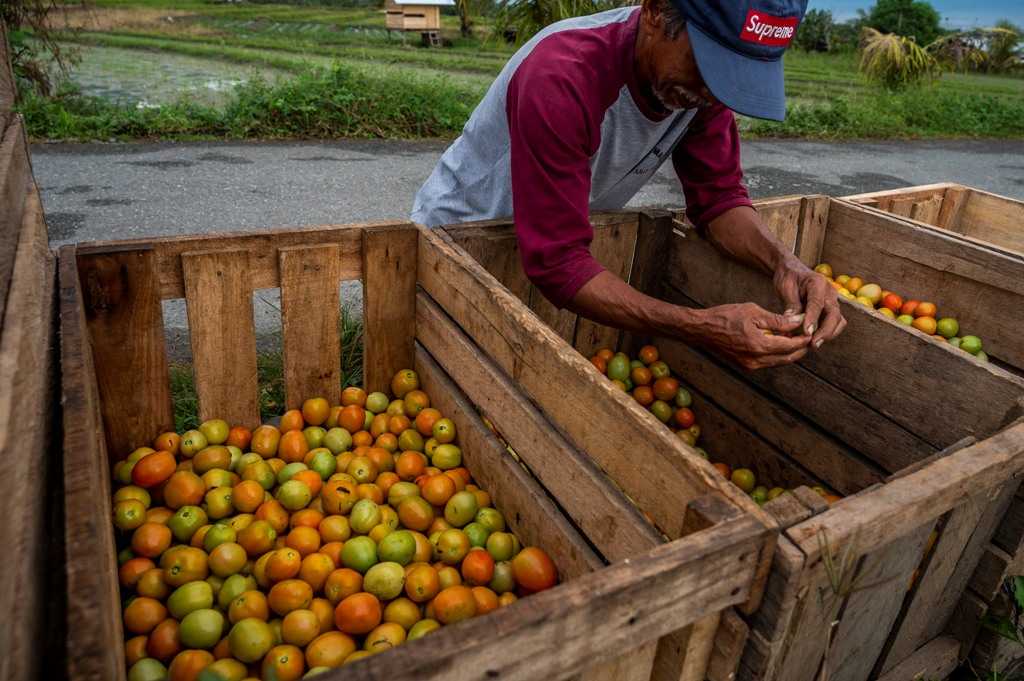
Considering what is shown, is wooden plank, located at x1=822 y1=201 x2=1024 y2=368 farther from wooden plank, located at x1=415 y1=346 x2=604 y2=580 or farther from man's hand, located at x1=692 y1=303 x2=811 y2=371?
wooden plank, located at x1=415 y1=346 x2=604 y2=580

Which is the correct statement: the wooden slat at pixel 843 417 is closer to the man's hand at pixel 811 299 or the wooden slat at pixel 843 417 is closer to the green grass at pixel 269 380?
the man's hand at pixel 811 299

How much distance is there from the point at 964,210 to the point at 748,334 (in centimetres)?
326

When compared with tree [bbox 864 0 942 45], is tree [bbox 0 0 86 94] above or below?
below

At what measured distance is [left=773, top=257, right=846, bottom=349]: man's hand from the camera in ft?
8.31

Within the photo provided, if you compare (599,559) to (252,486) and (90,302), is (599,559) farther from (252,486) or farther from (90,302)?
(90,302)

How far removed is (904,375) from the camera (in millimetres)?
2506

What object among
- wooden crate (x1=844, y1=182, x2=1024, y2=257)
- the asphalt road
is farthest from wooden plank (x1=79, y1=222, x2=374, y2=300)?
wooden crate (x1=844, y1=182, x2=1024, y2=257)

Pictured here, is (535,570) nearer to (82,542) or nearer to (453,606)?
(453,606)

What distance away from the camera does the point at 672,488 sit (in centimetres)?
166

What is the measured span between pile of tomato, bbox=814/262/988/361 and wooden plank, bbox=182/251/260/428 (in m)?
2.58

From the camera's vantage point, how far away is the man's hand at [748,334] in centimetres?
239

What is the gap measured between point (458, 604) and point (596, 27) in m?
2.00

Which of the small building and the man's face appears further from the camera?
the small building

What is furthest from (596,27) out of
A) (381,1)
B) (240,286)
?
(381,1)
